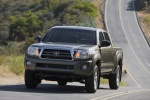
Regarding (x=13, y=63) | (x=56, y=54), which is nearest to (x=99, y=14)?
(x=13, y=63)

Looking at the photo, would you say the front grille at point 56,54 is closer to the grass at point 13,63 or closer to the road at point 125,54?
the road at point 125,54

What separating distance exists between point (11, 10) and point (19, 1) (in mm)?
9978

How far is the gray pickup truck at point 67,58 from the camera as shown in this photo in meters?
15.5

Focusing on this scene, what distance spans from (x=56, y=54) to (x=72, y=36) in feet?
5.36

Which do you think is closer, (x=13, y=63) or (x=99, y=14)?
(x=13, y=63)

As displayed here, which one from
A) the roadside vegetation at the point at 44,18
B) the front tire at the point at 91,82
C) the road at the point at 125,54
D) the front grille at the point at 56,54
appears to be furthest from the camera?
Answer: the roadside vegetation at the point at 44,18

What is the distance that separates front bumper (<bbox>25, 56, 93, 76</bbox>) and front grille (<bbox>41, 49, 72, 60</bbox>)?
6.2 inches

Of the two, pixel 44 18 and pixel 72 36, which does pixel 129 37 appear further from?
pixel 72 36

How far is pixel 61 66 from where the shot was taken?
15477mm

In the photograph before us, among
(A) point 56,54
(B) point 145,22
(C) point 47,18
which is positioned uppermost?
(A) point 56,54

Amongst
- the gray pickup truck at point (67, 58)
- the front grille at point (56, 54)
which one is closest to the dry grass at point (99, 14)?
the gray pickup truck at point (67, 58)

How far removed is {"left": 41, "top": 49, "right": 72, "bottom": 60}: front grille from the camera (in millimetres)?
15523

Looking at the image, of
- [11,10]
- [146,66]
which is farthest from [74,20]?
[11,10]

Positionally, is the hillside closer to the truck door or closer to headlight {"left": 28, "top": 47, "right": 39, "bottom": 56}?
the truck door
